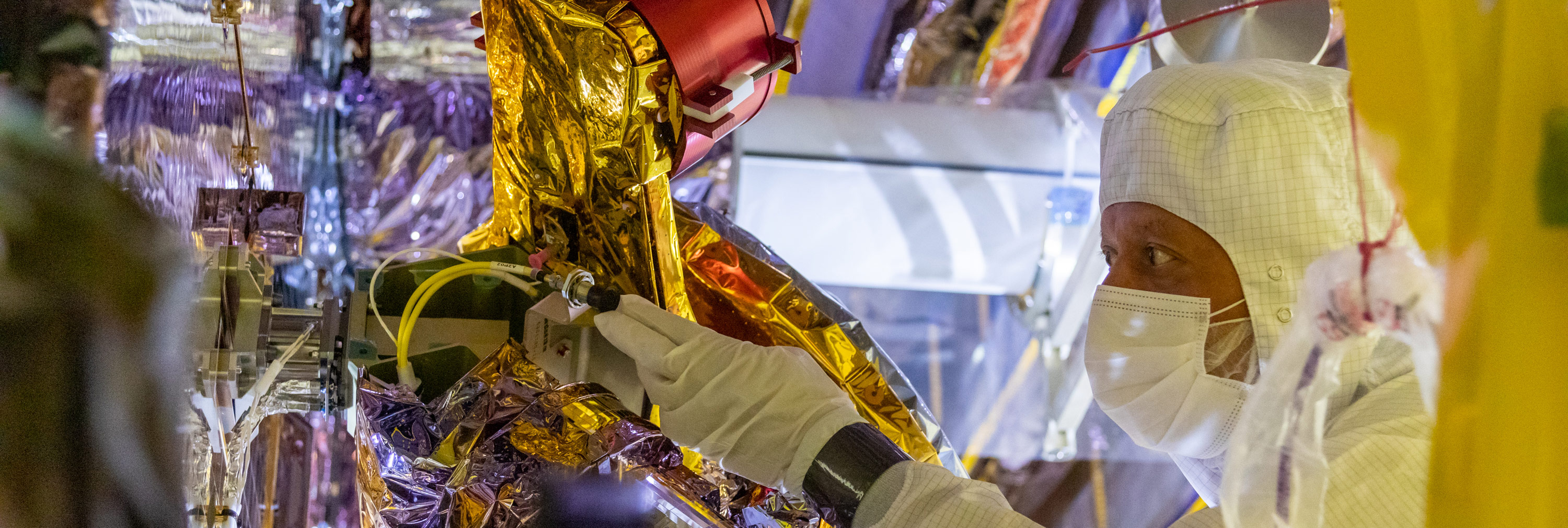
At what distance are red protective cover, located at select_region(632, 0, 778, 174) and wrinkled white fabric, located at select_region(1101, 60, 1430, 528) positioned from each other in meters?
0.44

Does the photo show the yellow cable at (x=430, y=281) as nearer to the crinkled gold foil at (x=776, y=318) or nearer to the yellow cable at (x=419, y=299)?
the yellow cable at (x=419, y=299)

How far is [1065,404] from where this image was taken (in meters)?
2.17

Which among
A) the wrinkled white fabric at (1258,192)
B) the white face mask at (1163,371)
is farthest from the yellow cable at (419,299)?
the white face mask at (1163,371)

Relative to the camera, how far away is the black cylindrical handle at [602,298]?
3.31ft

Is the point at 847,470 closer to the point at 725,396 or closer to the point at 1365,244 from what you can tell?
the point at 725,396

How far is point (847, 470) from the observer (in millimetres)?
961

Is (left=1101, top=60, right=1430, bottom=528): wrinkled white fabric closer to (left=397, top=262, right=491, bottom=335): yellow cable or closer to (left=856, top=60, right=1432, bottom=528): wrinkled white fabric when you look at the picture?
(left=856, top=60, right=1432, bottom=528): wrinkled white fabric

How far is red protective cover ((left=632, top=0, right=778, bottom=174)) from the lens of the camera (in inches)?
40.3

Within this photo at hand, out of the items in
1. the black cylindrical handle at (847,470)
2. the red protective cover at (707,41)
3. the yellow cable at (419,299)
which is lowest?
the black cylindrical handle at (847,470)

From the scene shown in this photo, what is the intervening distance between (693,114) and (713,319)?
314 millimetres

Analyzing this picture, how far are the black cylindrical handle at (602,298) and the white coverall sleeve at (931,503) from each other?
0.33 metres

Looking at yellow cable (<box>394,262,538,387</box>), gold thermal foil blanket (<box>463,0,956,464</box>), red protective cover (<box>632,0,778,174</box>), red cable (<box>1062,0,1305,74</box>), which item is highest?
red cable (<box>1062,0,1305,74</box>)

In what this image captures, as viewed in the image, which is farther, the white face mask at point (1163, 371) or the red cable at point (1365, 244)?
the white face mask at point (1163, 371)

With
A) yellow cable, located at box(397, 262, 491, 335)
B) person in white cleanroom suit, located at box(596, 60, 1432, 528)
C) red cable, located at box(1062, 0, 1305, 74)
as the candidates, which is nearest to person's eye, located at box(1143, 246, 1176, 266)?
person in white cleanroom suit, located at box(596, 60, 1432, 528)
